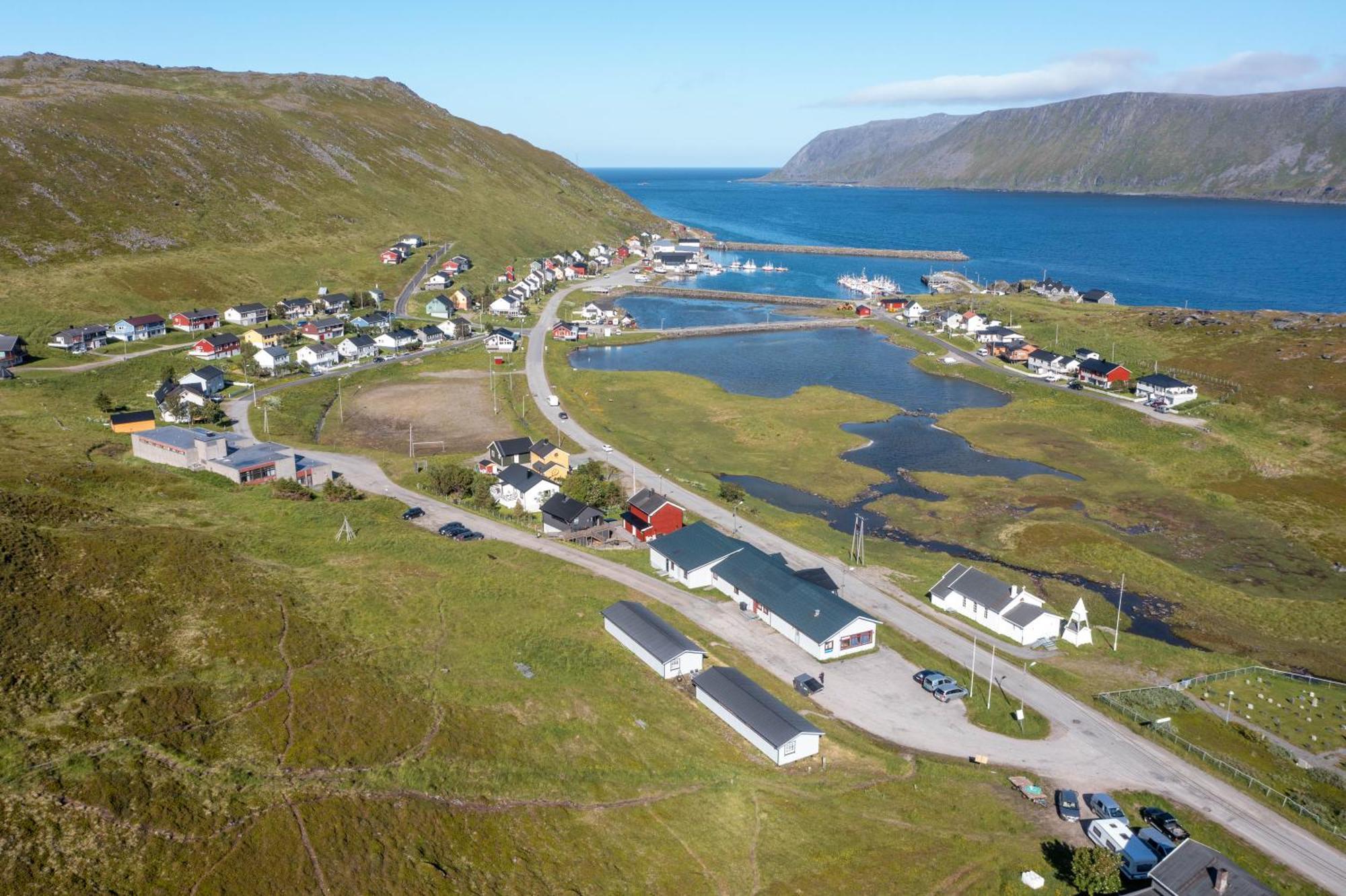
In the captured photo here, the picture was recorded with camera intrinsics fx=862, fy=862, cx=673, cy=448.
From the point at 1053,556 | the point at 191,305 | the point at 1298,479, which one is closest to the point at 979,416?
the point at 1298,479

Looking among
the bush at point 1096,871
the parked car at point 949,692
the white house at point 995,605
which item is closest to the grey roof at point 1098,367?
the white house at point 995,605

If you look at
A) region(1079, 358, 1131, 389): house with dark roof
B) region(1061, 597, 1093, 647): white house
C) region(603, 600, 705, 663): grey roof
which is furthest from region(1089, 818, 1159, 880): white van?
region(1079, 358, 1131, 389): house with dark roof

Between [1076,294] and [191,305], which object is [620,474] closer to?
[191,305]

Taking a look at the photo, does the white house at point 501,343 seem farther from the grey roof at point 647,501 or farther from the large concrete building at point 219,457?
the grey roof at point 647,501

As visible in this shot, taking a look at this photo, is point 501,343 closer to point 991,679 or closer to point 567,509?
point 567,509

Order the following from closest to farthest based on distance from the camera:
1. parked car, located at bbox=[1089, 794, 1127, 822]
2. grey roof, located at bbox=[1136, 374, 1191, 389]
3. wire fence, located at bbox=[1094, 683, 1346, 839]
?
parked car, located at bbox=[1089, 794, 1127, 822]
wire fence, located at bbox=[1094, 683, 1346, 839]
grey roof, located at bbox=[1136, 374, 1191, 389]

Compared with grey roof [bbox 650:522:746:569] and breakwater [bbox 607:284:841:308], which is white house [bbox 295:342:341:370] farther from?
breakwater [bbox 607:284:841:308]
